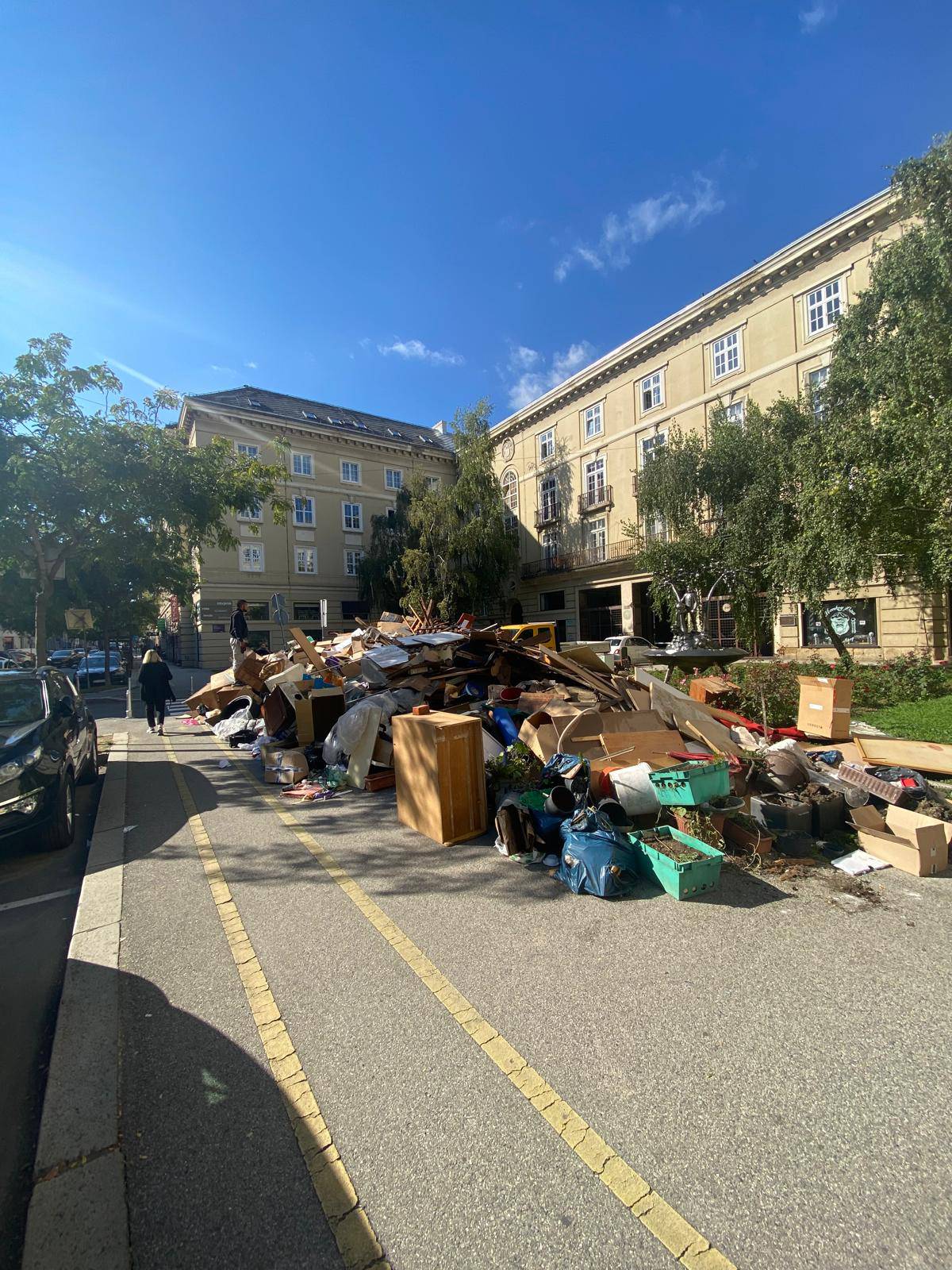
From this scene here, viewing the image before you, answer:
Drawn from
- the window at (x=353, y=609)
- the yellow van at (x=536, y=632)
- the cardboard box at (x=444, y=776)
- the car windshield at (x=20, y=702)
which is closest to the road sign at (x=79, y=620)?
the car windshield at (x=20, y=702)

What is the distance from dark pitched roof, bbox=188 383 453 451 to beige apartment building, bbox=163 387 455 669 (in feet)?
0.44

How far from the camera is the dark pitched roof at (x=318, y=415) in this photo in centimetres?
3809

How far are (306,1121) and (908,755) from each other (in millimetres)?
6313

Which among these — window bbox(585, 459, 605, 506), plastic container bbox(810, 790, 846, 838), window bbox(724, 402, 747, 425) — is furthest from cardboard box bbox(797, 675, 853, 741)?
window bbox(585, 459, 605, 506)

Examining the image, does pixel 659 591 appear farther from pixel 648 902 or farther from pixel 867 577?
pixel 648 902

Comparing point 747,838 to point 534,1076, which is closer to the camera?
point 534,1076

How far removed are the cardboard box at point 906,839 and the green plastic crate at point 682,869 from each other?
144 centimetres

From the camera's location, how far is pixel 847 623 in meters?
22.6

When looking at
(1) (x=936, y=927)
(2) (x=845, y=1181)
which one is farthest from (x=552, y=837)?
(2) (x=845, y=1181)

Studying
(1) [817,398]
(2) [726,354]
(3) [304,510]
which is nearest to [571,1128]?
(1) [817,398]

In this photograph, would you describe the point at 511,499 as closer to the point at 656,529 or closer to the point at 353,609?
the point at 353,609

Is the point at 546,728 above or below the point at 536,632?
below

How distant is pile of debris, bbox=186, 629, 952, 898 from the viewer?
436 centimetres

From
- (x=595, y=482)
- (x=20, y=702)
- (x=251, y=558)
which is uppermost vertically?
(x=595, y=482)
